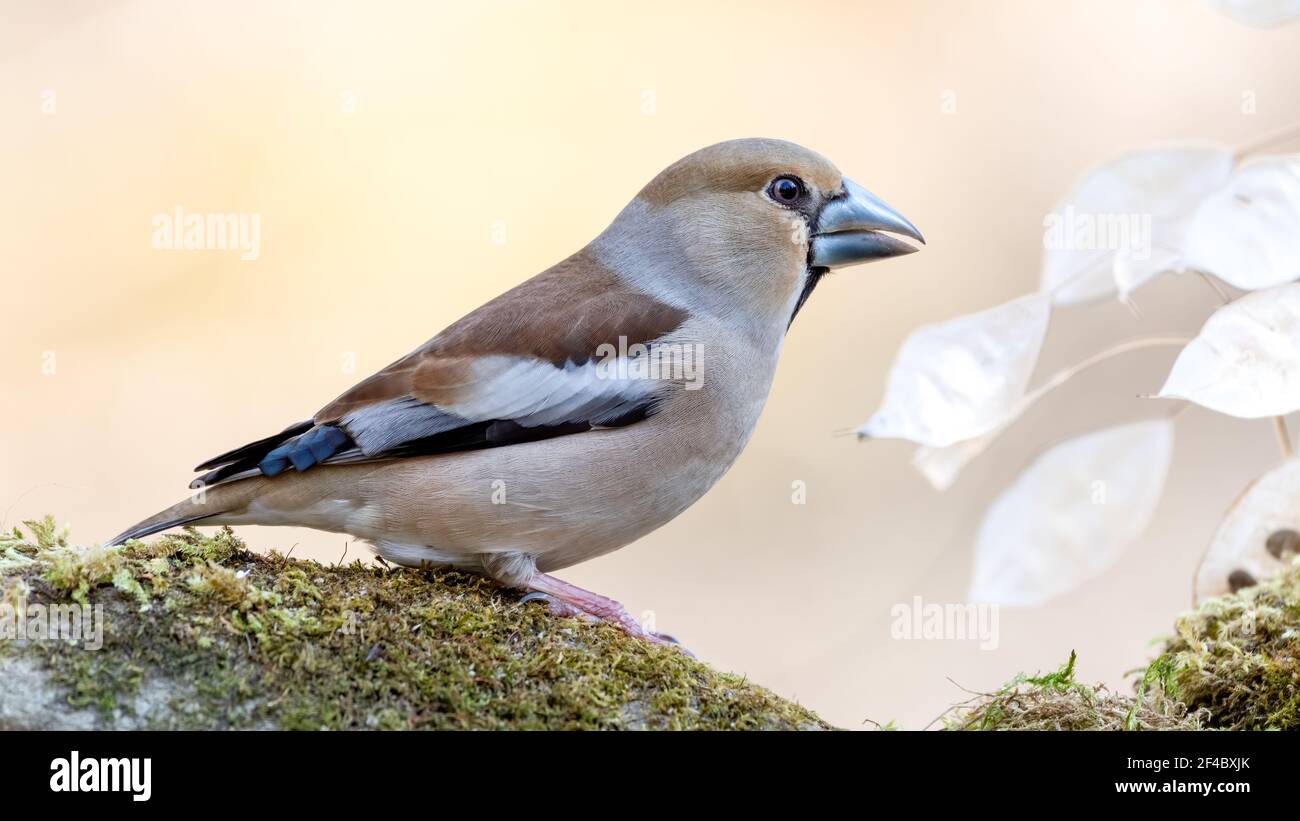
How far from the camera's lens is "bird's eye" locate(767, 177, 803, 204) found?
11.8 feet

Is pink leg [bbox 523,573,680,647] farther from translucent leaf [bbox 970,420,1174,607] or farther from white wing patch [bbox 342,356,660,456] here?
translucent leaf [bbox 970,420,1174,607]

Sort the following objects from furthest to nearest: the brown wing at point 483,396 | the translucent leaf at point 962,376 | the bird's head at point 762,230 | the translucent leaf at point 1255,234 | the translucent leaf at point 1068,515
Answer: the bird's head at point 762,230 → the brown wing at point 483,396 → the translucent leaf at point 1068,515 → the translucent leaf at point 962,376 → the translucent leaf at point 1255,234

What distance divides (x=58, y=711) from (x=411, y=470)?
44.7 inches

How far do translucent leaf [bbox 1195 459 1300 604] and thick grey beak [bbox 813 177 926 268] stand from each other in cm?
126

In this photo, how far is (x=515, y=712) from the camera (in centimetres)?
226

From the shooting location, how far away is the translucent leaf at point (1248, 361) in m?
2.23

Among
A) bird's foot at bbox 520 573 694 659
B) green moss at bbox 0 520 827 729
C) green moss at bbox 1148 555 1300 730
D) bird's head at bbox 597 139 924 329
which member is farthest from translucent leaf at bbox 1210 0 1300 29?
bird's foot at bbox 520 573 694 659

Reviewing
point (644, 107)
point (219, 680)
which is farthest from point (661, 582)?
point (219, 680)

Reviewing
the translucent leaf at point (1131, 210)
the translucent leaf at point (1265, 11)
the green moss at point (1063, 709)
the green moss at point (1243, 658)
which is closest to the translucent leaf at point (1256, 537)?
the green moss at point (1243, 658)

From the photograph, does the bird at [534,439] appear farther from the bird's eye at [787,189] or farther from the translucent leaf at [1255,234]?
the translucent leaf at [1255,234]

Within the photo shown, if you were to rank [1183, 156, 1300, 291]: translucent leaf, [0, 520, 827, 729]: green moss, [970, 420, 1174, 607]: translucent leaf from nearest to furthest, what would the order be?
[0, 520, 827, 729]: green moss < [1183, 156, 1300, 291]: translucent leaf < [970, 420, 1174, 607]: translucent leaf

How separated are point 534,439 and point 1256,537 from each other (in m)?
1.95

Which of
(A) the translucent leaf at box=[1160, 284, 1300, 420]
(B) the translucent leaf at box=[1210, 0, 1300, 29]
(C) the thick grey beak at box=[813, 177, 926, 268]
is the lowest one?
(A) the translucent leaf at box=[1160, 284, 1300, 420]
